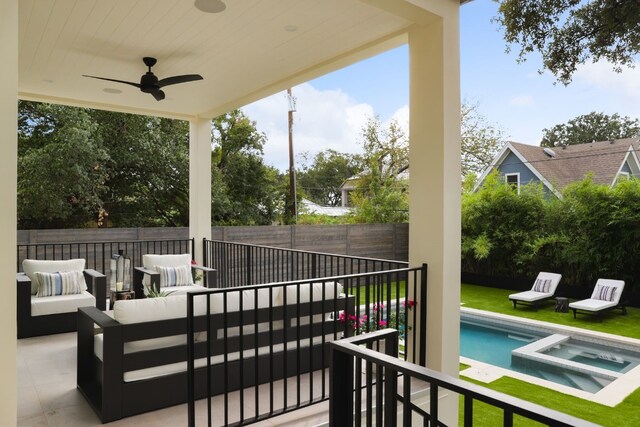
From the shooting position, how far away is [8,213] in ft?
6.58

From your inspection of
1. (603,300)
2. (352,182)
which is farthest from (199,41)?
(352,182)

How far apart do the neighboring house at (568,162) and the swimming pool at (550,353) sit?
518 cm

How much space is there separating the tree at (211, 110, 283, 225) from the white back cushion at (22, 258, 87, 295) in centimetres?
721

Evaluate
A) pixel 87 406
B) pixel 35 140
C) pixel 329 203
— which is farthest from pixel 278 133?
pixel 87 406

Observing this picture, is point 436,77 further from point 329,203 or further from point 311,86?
point 311,86

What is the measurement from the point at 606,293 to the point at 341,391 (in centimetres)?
801

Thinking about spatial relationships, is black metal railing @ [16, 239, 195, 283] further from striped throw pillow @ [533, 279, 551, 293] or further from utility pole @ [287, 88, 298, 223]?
striped throw pillow @ [533, 279, 551, 293]

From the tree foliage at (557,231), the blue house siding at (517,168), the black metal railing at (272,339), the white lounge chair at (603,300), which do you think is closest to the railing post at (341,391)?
the black metal railing at (272,339)

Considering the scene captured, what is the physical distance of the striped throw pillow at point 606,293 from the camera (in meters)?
7.72

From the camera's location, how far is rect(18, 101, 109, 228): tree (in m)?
8.79

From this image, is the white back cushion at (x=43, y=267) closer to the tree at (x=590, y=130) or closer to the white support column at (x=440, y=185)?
the white support column at (x=440, y=185)

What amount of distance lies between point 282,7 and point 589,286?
8.48 meters

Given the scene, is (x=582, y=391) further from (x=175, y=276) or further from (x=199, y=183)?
(x=199, y=183)

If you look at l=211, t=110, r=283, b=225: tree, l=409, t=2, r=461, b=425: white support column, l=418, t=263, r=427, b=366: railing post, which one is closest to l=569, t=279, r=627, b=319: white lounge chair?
l=409, t=2, r=461, b=425: white support column
